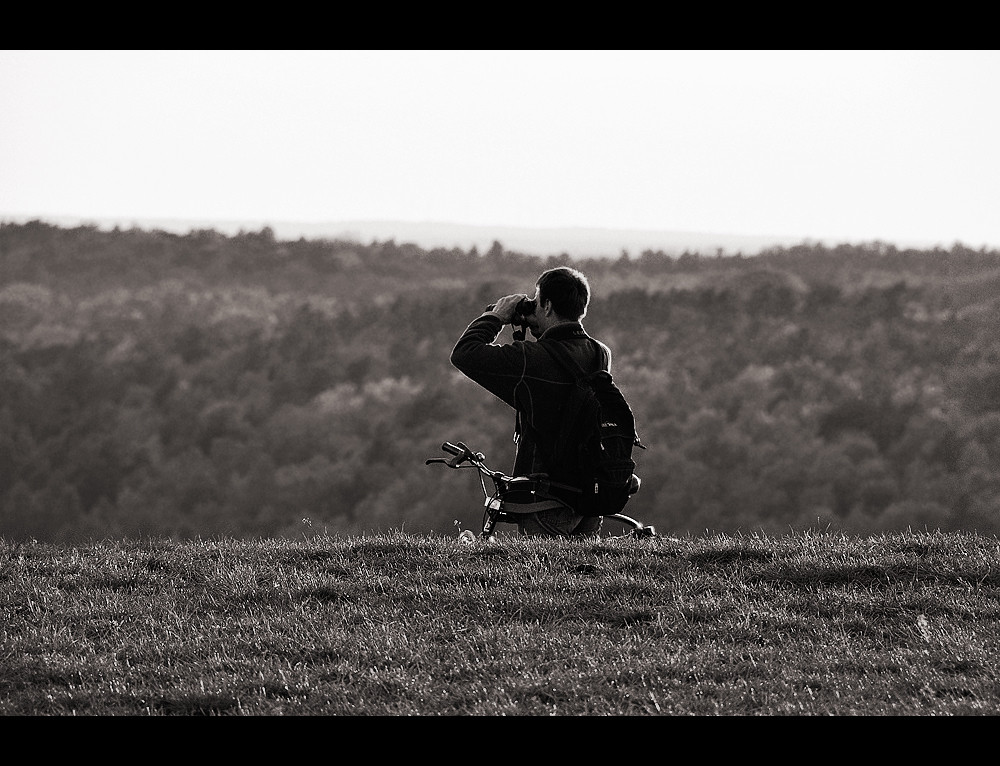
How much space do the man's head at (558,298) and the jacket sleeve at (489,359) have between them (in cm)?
47

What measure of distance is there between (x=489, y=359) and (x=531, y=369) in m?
0.38

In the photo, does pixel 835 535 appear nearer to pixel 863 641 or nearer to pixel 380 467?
pixel 863 641

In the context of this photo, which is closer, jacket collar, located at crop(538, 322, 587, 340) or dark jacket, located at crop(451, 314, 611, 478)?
dark jacket, located at crop(451, 314, 611, 478)

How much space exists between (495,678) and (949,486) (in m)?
30.5

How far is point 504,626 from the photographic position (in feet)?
28.2

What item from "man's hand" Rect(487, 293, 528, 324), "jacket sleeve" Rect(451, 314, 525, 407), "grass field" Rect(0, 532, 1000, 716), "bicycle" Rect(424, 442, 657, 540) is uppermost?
"man's hand" Rect(487, 293, 528, 324)

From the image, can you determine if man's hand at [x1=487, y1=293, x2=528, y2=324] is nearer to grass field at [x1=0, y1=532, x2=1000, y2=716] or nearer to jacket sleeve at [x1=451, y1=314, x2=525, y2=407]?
jacket sleeve at [x1=451, y1=314, x2=525, y2=407]

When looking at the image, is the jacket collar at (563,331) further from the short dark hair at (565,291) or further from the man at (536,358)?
the short dark hair at (565,291)

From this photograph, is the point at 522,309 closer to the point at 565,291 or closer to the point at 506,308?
the point at 506,308

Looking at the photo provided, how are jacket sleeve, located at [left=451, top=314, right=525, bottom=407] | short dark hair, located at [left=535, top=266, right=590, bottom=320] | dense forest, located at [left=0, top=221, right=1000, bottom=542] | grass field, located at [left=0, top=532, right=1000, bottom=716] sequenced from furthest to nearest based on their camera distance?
dense forest, located at [left=0, top=221, right=1000, bottom=542], short dark hair, located at [left=535, top=266, right=590, bottom=320], jacket sleeve, located at [left=451, top=314, right=525, bottom=407], grass field, located at [left=0, top=532, right=1000, bottom=716]

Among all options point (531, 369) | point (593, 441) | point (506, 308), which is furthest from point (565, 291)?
point (593, 441)

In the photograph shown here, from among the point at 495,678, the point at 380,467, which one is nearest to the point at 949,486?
the point at 380,467

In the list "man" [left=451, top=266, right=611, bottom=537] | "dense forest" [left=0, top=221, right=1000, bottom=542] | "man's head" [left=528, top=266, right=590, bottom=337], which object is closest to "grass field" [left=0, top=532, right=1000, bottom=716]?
"man" [left=451, top=266, right=611, bottom=537]

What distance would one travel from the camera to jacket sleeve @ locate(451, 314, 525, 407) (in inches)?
385
